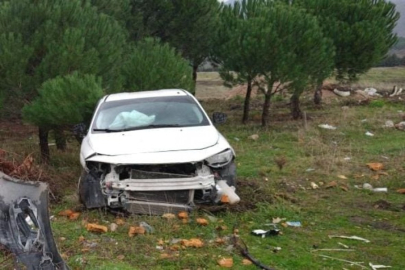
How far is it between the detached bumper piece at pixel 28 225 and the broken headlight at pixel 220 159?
253 cm

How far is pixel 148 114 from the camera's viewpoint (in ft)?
24.1

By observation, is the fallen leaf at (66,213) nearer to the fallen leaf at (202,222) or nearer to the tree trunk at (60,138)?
the fallen leaf at (202,222)

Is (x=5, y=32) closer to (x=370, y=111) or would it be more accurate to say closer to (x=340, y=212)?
(x=340, y=212)

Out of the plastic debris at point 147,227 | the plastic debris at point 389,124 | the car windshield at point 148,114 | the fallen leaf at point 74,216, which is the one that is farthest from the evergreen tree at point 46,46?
the plastic debris at point 389,124

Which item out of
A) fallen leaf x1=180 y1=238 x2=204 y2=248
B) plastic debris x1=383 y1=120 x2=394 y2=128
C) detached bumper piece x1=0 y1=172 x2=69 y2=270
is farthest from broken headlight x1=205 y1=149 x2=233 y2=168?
plastic debris x1=383 y1=120 x2=394 y2=128

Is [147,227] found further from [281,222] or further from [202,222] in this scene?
[281,222]

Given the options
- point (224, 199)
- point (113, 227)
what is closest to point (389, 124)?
point (224, 199)

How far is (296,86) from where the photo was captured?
52.7ft

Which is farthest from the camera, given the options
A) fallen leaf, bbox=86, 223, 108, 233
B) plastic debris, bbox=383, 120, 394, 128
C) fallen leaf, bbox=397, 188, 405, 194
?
plastic debris, bbox=383, 120, 394, 128

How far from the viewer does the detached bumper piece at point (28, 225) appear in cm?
373

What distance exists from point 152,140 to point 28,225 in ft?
8.64

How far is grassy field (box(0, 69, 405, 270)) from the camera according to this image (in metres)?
5.12

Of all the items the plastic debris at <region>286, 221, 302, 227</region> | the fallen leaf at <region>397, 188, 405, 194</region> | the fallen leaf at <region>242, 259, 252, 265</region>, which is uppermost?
the fallen leaf at <region>242, 259, 252, 265</region>

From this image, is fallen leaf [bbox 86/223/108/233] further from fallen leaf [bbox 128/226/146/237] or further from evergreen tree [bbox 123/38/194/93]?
evergreen tree [bbox 123/38/194/93]
